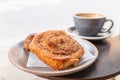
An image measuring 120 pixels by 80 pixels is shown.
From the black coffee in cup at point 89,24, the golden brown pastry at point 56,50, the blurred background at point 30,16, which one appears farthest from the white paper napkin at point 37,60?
the blurred background at point 30,16

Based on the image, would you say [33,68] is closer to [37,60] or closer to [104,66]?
[37,60]

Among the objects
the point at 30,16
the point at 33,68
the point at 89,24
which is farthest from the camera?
the point at 30,16

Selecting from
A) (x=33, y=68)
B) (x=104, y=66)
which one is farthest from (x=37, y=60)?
(x=104, y=66)

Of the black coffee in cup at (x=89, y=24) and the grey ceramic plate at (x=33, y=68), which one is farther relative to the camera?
the black coffee in cup at (x=89, y=24)

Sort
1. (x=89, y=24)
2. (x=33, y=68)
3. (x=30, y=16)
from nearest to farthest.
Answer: (x=33, y=68)
(x=89, y=24)
(x=30, y=16)

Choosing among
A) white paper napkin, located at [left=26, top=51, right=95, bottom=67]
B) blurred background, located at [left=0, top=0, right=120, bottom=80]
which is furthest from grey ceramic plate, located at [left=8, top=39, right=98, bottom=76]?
blurred background, located at [left=0, top=0, right=120, bottom=80]

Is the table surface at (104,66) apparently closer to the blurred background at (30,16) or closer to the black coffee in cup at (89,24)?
the black coffee in cup at (89,24)

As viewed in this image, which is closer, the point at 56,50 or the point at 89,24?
the point at 56,50
